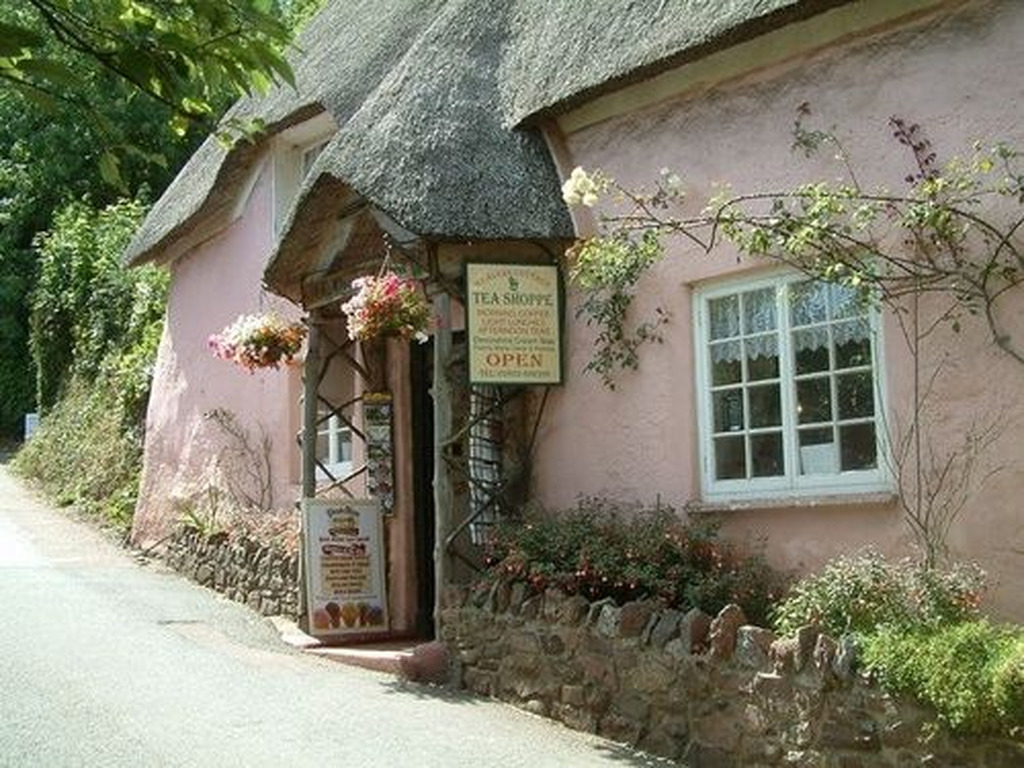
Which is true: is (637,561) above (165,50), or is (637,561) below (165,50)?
below

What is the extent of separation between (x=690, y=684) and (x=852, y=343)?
225cm

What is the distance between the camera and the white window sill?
7215 millimetres

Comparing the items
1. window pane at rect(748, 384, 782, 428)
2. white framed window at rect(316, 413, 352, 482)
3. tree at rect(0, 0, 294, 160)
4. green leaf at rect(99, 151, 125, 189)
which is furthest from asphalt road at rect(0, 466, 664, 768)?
tree at rect(0, 0, 294, 160)

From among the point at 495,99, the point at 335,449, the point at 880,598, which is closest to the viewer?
the point at 880,598

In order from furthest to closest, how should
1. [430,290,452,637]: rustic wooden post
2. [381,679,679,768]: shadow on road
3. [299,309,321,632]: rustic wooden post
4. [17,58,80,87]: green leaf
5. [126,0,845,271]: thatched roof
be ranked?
[299,309,321,632]: rustic wooden post → [430,290,452,637]: rustic wooden post → [126,0,845,271]: thatched roof → [381,679,679,768]: shadow on road → [17,58,80,87]: green leaf

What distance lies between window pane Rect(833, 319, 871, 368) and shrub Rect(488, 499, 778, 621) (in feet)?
4.24

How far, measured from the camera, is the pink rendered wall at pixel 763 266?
6812 mm

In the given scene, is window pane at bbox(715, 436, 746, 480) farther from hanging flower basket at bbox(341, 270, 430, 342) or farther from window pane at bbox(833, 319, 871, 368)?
hanging flower basket at bbox(341, 270, 430, 342)

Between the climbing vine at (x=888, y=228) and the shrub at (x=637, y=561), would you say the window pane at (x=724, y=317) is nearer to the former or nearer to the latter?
the climbing vine at (x=888, y=228)

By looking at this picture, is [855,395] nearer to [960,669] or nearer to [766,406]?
[766,406]

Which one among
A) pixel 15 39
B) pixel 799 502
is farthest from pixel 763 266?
pixel 15 39

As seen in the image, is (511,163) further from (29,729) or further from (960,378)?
(29,729)

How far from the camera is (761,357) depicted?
26.5 ft

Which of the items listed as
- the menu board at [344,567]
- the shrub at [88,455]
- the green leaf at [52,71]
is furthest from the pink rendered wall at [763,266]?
the shrub at [88,455]
